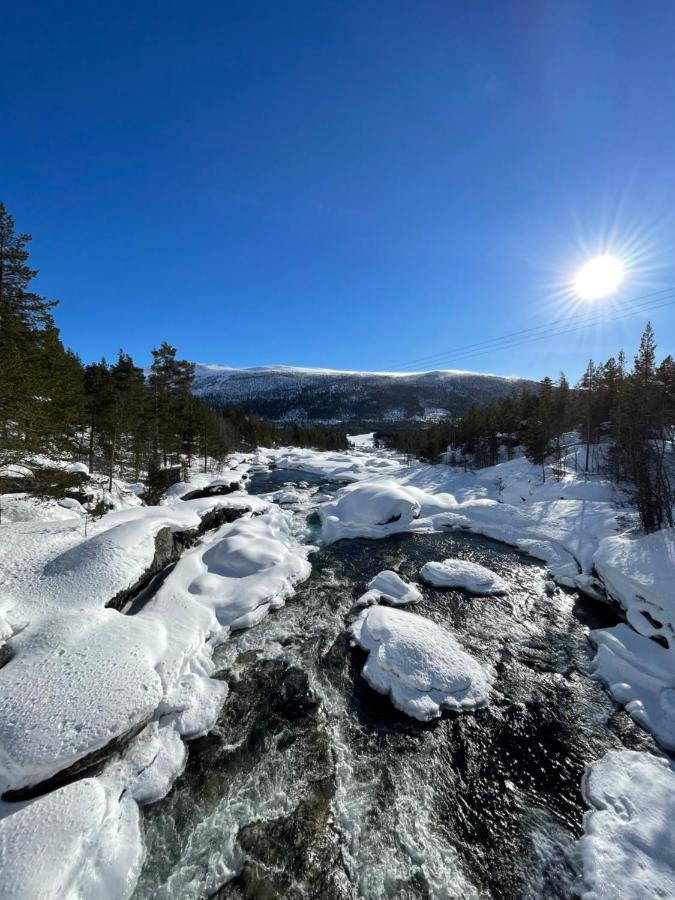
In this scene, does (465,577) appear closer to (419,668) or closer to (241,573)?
(419,668)

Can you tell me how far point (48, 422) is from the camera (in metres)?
12.7

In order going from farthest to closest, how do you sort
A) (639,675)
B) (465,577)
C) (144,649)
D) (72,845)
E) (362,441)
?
(362,441) < (465,577) < (639,675) < (144,649) < (72,845)

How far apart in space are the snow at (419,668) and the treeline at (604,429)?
40.0 feet

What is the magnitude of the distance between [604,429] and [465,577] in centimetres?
3685

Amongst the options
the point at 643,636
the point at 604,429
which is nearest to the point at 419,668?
the point at 643,636

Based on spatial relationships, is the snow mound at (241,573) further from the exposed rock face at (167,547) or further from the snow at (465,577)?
the snow at (465,577)

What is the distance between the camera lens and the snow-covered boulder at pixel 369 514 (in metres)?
21.5

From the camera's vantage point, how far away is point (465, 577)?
14.7 meters

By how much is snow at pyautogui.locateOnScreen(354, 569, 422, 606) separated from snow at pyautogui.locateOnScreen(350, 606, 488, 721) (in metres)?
1.75

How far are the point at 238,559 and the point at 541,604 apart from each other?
13136mm

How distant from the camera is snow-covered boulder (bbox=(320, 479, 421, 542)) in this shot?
70.6 ft

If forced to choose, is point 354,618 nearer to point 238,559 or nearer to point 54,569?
point 238,559

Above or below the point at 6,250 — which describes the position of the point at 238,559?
below

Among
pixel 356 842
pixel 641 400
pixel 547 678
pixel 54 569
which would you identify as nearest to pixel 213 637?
pixel 54 569
